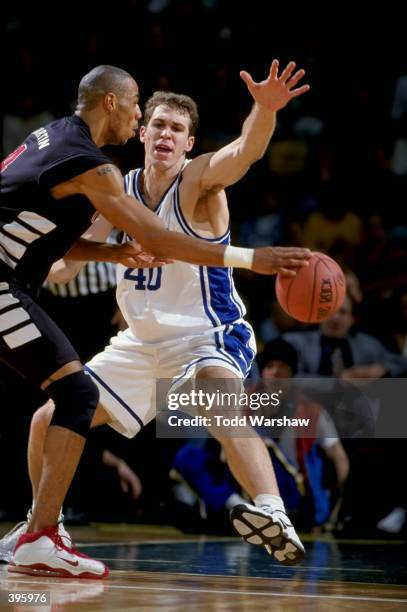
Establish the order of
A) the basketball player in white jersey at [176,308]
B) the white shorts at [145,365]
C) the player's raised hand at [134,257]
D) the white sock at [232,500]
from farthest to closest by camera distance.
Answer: the white sock at [232,500] < the white shorts at [145,365] < the basketball player in white jersey at [176,308] < the player's raised hand at [134,257]

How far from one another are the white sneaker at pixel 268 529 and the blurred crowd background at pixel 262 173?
3.27 meters

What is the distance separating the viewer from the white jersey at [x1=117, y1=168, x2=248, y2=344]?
540 centimetres

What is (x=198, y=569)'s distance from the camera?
17.1 feet

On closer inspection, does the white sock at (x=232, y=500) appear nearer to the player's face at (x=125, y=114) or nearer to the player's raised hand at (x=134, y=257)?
the player's raised hand at (x=134, y=257)

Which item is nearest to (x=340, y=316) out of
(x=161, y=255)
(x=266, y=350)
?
(x=266, y=350)

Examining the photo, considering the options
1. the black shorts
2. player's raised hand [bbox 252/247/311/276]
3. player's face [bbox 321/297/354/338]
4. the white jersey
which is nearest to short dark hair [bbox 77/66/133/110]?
the white jersey

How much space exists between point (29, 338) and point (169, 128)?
1.68 metres

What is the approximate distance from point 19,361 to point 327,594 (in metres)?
1.58

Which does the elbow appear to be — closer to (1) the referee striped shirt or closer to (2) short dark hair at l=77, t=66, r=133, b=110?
(2) short dark hair at l=77, t=66, r=133, b=110

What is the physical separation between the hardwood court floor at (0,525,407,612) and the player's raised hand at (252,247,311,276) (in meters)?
1.26

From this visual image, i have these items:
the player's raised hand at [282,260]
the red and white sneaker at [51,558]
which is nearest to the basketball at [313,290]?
the player's raised hand at [282,260]

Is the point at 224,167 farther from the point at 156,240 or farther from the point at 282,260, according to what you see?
the point at 282,260

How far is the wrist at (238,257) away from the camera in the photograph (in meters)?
4.45

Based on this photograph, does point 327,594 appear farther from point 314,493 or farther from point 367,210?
point 367,210
